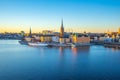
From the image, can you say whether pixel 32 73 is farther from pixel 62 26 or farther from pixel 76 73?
pixel 62 26

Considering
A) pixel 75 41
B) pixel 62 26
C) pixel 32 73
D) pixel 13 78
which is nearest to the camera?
pixel 13 78

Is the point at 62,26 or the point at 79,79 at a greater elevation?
the point at 62,26

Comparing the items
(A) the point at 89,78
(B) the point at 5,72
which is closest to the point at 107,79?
(A) the point at 89,78

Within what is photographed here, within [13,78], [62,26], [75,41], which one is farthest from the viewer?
[62,26]

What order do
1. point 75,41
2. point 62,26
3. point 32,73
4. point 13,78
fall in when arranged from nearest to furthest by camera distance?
point 13,78 < point 32,73 < point 75,41 < point 62,26

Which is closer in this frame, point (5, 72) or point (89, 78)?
point (89, 78)

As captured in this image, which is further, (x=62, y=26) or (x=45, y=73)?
(x=62, y=26)

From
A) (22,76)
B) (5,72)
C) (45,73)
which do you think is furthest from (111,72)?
(5,72)

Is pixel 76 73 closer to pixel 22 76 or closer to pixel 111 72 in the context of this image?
pixel 111 72

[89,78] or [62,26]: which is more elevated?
[62,26]
